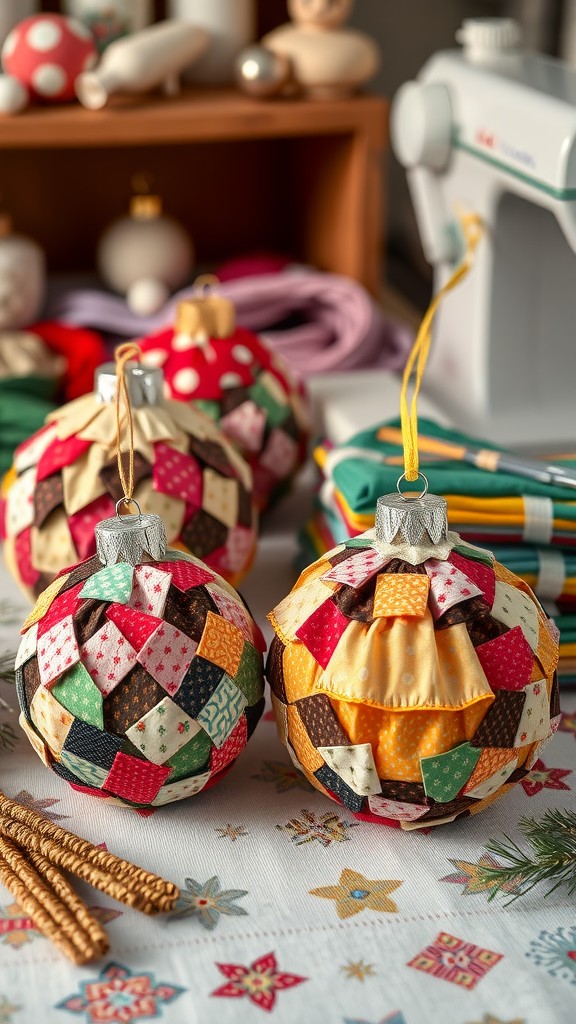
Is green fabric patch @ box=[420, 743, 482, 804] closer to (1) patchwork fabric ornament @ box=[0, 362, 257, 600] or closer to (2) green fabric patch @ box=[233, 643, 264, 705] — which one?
(2) green fabric patch @ box=[233, 643, 264, 705]

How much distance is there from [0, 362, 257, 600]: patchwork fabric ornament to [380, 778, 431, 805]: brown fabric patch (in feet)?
0.77

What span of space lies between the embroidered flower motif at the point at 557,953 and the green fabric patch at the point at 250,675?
6.8 inches

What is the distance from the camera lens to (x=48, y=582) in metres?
0.74

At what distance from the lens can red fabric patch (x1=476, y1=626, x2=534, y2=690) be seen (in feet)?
1.81

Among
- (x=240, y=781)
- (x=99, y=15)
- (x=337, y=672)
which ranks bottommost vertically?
(x=240, y=781)

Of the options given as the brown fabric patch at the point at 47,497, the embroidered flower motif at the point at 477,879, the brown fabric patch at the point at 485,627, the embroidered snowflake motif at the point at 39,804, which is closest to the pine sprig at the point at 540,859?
the embroidered flower motif at the point at 477,879

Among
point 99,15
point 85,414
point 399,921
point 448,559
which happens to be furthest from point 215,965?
point 99,15

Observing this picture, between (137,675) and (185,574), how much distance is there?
0.06m

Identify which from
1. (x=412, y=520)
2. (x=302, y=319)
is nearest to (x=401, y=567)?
(x=412, y=520)

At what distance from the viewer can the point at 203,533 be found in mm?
744

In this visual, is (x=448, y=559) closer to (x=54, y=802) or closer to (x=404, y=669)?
(x=404, y=669)

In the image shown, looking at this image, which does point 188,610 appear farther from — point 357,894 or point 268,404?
point 268,404

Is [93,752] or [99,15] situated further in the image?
[99,15]

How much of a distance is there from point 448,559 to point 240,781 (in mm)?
170
